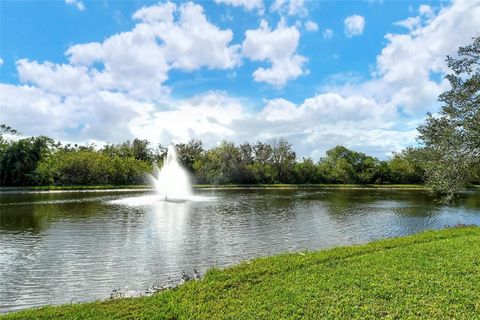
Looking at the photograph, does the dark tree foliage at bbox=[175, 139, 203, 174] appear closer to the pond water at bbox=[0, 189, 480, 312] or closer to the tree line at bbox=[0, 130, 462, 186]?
the tree line at bbox=[0, 130, 462, 186]

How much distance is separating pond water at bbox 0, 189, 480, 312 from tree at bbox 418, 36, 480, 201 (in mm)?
4360

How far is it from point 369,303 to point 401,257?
4.62 meters

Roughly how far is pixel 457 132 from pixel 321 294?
1886cm

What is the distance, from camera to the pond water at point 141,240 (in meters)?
11.0

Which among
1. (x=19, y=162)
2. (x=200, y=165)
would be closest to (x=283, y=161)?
(x=200, y=165)

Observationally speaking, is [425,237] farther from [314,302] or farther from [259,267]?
[314,302]

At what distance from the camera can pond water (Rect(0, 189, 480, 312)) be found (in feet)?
36.2

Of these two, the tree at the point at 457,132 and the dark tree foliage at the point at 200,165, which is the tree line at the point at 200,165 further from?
the tree at the point at 457,132

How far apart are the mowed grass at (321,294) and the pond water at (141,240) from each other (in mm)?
2610

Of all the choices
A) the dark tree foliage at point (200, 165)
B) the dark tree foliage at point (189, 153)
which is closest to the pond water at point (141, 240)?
the dark tree foliage at point (200, 165)

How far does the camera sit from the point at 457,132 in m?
21.2

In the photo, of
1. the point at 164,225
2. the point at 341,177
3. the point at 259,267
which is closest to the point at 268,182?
the point at 341,177

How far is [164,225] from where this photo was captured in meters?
22.0

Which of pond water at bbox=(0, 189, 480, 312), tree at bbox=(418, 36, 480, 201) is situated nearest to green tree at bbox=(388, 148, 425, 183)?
pond water at bbox=(0, 189, 480, 312)
